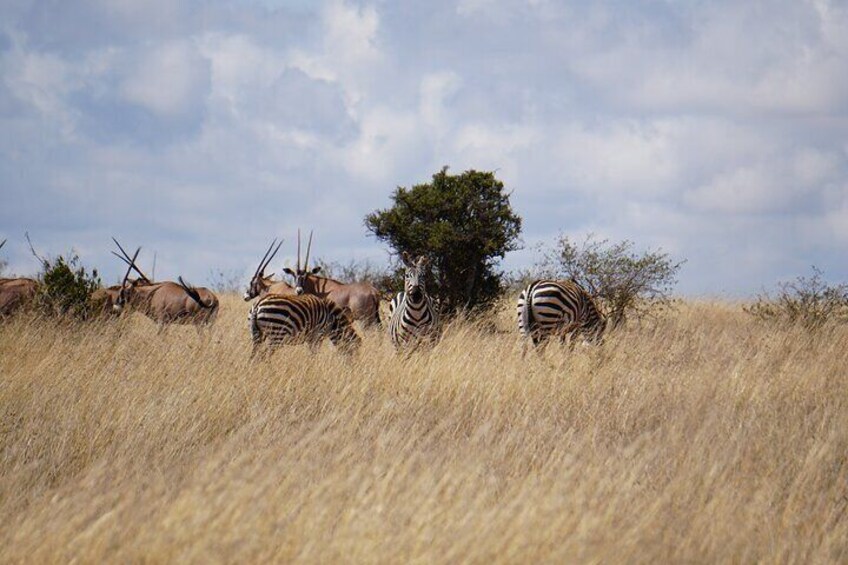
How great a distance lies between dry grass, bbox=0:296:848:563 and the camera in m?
6.04

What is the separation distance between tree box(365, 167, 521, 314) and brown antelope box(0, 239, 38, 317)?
786 cm

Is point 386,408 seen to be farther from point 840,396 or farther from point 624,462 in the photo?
point 840,396

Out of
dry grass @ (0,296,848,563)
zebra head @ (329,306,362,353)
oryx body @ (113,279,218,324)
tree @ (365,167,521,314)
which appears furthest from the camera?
tree @ (365,167,521,314)

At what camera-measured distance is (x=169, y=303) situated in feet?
65.4

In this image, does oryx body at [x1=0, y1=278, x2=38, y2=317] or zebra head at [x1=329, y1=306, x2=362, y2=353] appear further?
oryx body at [x1=0, y1=278, x2=38, y2=317]

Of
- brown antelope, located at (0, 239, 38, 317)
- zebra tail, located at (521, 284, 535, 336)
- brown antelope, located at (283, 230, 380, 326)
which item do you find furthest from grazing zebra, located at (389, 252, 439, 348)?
brown antelope, located at (0, 239, 38, 317)

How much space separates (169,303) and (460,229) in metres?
6.48

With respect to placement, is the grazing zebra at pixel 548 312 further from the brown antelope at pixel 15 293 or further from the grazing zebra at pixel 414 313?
the brown antelope at pixel 15 293

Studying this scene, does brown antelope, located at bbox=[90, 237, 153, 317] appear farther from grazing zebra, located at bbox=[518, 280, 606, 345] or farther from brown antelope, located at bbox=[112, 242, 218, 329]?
grazing zebra, located at bbox=[518, 280, 606, 345]

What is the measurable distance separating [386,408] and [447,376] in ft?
5.83

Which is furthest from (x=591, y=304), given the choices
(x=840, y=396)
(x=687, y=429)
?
(x=687, y=429)

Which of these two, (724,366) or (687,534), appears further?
(724,366)

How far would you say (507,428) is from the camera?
375 inches

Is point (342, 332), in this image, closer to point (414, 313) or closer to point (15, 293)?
point (414, 313)
